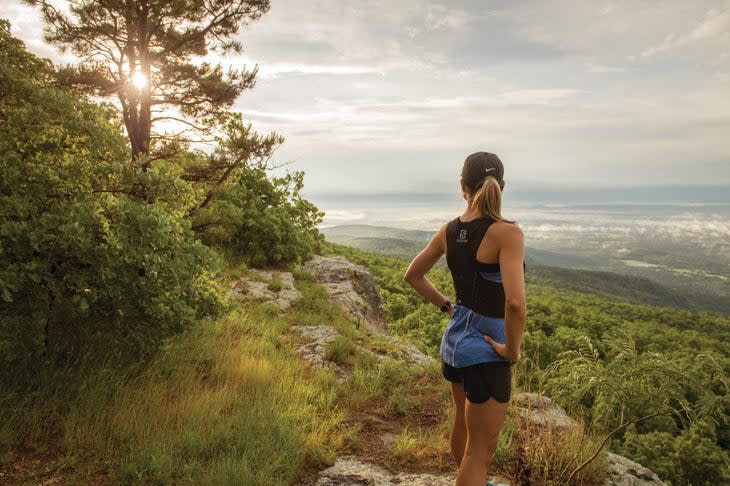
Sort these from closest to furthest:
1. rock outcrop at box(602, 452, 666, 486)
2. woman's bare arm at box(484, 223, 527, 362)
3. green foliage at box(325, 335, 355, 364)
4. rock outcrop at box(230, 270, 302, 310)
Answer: woman's bare arm at box(484, 223, 527, 362) < rock outcrop at box(602, 452, 666, 486) < green foliage at box(325, 335, 355, 364) < rock outcrop at box(230, 270, 302, 310)

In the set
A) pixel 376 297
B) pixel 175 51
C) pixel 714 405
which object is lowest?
pixel 376 297

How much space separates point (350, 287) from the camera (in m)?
13.7

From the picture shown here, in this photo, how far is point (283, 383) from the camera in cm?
526

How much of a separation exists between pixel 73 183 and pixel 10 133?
695 mm

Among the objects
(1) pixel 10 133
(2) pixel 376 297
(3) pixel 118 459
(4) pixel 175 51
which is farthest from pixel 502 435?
(4) pixel 175 51

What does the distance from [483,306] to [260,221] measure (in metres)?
12.3

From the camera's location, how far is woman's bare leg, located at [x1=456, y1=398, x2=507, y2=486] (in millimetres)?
2832

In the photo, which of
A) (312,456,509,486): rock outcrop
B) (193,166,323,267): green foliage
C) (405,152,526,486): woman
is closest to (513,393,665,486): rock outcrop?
(312,456,509,486): rock outcrop

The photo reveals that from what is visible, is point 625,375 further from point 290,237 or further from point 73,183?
point 290,237

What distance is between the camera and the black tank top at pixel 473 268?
284 centimetres

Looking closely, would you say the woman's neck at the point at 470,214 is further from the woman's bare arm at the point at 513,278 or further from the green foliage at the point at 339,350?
the green foliage at the point at 339,350

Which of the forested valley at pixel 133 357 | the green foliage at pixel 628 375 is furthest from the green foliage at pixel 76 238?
the green foliage at pixel 628 375

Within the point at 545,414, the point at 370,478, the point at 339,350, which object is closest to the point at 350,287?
the point at 339,350

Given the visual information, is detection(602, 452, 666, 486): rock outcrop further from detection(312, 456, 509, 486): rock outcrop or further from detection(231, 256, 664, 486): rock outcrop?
detection(312, 456, 509, 486): rock outcrop
